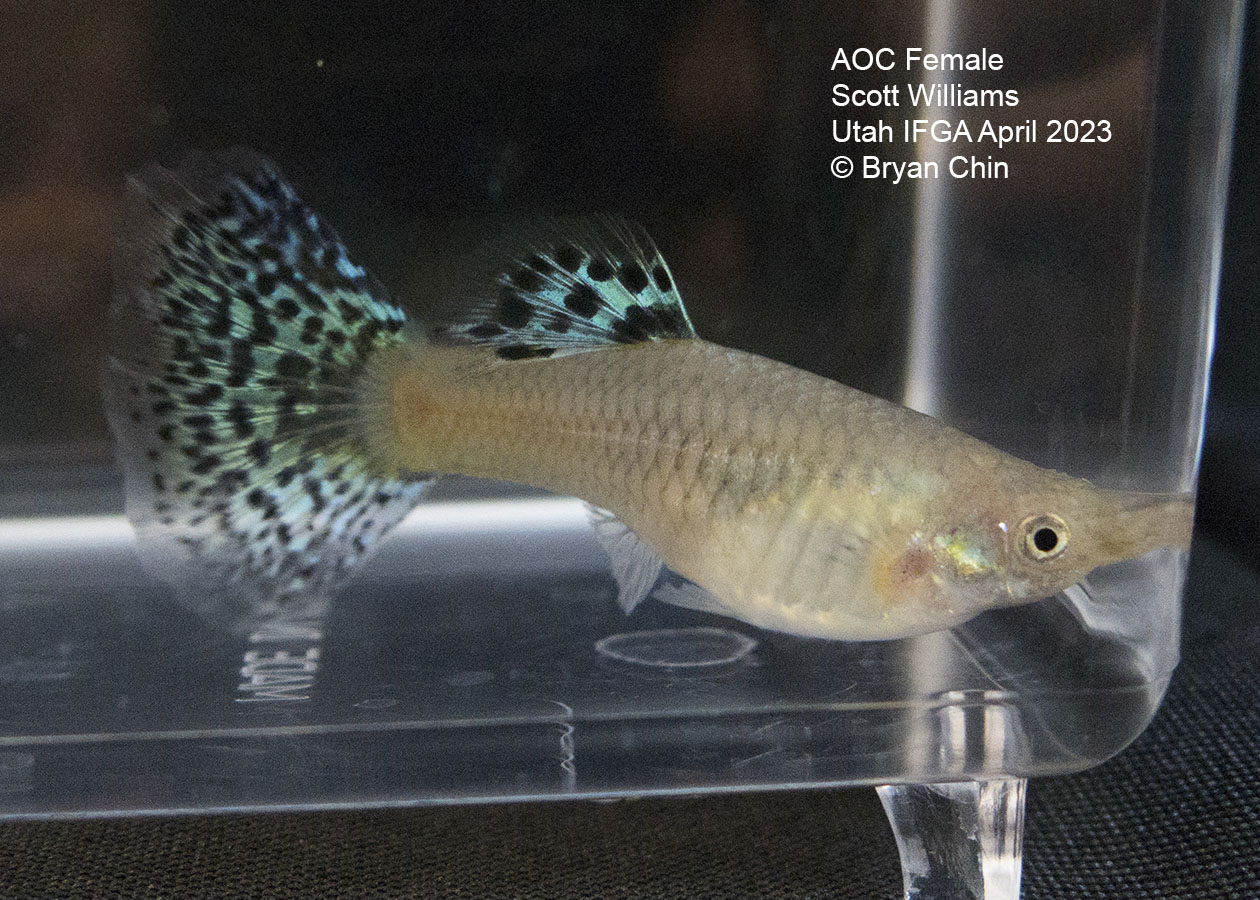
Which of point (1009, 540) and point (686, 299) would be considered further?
point (686, 299)

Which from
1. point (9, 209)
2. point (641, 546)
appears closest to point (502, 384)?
point (641, 546)

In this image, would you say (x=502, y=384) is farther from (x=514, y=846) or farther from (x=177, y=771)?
(x=514, y=846)

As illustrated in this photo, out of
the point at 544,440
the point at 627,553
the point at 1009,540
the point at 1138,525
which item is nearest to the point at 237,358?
the point at 544,440

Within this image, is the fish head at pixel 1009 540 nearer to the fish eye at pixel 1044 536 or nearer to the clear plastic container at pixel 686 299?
the fish eye at pixel 1044 536

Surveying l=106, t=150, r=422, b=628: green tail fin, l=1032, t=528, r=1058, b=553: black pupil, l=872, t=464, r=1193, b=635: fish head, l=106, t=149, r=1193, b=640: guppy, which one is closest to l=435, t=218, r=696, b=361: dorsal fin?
l=106, t=149, r=1193, b=640: guppy

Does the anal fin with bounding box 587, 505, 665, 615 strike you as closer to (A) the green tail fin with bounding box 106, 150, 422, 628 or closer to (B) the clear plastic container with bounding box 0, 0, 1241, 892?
(B) the clear plastic container with bounding box 0, 0, 1241, 892

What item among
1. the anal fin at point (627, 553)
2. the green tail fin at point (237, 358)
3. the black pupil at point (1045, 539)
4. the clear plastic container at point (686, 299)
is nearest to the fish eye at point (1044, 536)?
the black pupil at point (1045, 539)

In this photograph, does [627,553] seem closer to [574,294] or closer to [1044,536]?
[574,294]
